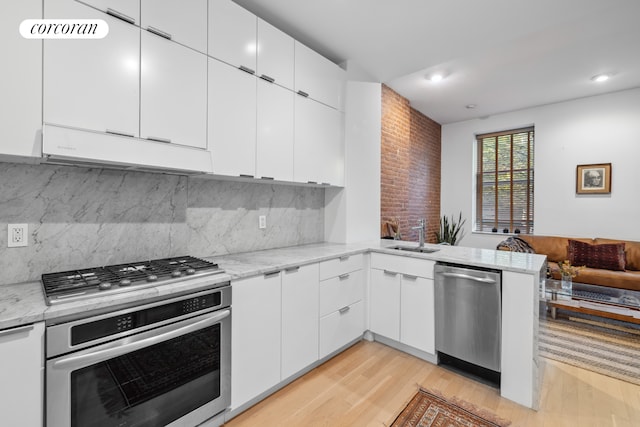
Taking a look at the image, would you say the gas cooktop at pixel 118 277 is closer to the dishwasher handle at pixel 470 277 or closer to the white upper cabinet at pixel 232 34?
the white upper cabinet at pixel 232 34

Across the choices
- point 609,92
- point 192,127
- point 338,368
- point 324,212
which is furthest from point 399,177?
point 609,92

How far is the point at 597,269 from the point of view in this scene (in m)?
3.80

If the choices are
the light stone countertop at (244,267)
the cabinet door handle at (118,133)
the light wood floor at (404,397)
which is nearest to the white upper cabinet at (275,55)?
the cabinet door handle at (118,133)

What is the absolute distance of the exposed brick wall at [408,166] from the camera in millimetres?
3902

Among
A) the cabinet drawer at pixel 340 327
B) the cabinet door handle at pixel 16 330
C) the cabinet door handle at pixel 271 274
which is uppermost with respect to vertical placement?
the cabinet door handle at pixel 271 274

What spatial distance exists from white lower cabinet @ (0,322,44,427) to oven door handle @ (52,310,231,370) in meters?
0.07

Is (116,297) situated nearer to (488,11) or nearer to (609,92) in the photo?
(488,11)

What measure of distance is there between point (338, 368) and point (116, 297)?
1.77 metres

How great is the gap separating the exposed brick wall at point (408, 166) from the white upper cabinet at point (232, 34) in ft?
6.90

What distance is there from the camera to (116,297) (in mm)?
1275

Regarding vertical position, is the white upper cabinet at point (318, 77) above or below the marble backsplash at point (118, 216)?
above

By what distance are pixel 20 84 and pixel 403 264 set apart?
262 cm

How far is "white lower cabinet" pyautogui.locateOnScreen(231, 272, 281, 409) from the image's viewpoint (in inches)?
69.8

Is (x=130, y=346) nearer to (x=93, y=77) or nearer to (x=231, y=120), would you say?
(x=93, y=77)
